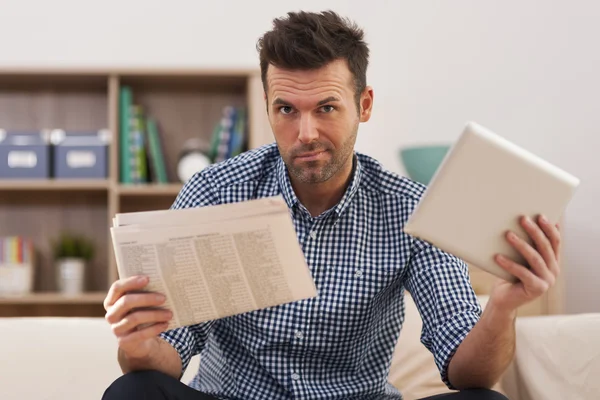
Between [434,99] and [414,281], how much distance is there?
185 centimetres

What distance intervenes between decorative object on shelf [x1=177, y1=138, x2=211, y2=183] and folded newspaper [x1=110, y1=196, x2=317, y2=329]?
1900 millimetres

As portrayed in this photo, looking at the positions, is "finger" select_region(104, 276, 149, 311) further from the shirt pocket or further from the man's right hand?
the shirt pocket

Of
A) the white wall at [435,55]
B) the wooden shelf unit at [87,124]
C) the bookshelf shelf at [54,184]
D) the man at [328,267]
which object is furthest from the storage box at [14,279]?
the man at [328,267]

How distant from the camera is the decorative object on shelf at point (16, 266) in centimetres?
298

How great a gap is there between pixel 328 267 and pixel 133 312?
1.35 feet

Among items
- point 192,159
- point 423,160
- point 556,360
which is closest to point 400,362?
point 556,360

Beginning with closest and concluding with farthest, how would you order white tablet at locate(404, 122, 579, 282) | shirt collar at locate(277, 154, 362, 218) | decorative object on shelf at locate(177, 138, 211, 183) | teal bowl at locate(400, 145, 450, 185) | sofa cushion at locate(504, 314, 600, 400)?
white tablet at locate(404, 122, 579, 282), shirt collar at locate(277, 154, 362, 218), sofa cushion at locate(504, 314, 600, 400), teal bowl at locate(400, 145, 450, 185), decorative object on shelf at locate(177, 138, 211, 183)

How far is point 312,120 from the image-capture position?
1.36 metres

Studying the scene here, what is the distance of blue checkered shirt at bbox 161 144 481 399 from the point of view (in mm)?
1376

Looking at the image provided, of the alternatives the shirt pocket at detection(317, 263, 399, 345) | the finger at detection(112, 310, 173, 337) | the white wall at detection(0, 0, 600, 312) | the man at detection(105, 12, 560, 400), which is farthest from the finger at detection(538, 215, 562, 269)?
the white wall at detection(0, 0, 600, 312)

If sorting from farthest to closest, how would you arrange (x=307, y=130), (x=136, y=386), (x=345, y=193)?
(x=345, y=193) < (x=307, y=130) < (x=136, y=386)

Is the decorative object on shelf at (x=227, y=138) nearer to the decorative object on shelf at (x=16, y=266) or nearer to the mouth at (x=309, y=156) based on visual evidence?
the decorative object on shelf at (x=16, y=266)

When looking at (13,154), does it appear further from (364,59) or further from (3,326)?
(364,59)

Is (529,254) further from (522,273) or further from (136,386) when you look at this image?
(136,386)
